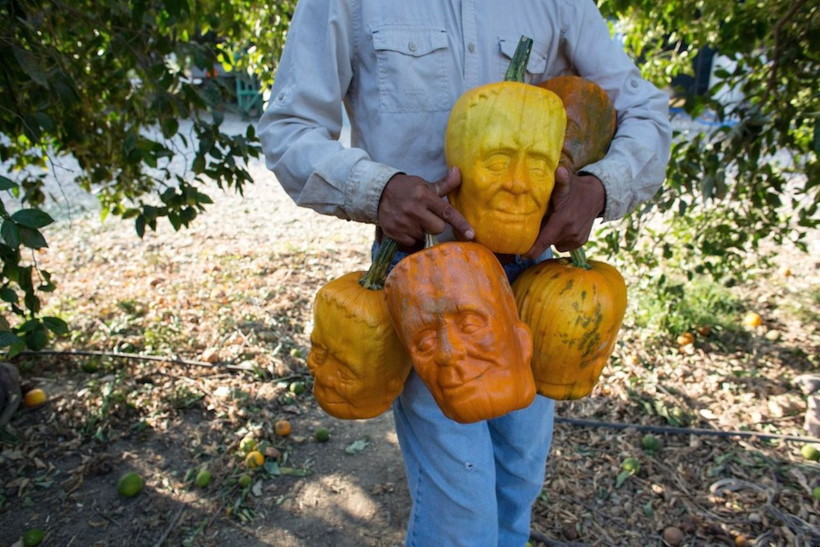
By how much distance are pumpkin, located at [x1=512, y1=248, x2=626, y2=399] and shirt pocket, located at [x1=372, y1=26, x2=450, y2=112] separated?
1.82ft

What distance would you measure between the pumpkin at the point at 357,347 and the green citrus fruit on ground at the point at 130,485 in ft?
6.44

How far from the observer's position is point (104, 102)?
3.85m

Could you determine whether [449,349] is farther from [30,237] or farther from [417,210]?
[30,237]

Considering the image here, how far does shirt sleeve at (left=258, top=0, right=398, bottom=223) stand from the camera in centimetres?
153

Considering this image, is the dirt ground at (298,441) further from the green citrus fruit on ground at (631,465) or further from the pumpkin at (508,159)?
the pumpkin at (508,159)

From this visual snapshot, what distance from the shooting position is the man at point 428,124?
1507mm

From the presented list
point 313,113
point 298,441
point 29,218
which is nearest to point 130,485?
point 298,441

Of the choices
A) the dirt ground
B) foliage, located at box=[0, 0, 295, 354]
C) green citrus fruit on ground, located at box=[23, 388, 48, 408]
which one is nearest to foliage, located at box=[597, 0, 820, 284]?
the dirt ground

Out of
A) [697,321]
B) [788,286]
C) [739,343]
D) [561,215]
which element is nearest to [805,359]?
[739,343]

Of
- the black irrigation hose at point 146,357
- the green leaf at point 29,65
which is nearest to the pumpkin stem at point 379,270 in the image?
the green leaf at point 29,65

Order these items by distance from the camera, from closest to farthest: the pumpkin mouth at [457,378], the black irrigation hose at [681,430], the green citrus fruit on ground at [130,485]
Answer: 1. the pumpkin mouth at [457,378]
2. the green citrus fruit on ground at [130,485]
3. the black irrigation hose at [681,430]

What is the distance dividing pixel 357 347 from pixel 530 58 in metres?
0.96

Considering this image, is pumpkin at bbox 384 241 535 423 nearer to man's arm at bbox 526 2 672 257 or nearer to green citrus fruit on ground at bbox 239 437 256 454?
man's arm at bbox 526 2 672 257

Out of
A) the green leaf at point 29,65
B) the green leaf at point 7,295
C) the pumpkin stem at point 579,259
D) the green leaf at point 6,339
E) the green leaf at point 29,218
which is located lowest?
the green leaf at point 7,295
